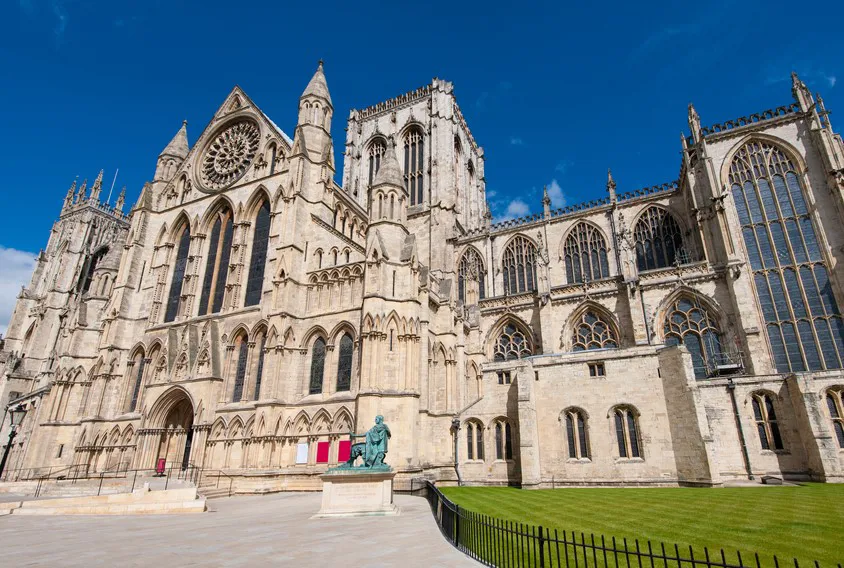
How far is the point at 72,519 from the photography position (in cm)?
1398

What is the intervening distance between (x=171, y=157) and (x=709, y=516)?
40.2 metres

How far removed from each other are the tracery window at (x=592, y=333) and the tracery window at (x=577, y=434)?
8.14 metres

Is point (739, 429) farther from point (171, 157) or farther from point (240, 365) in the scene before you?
point (171, 157)

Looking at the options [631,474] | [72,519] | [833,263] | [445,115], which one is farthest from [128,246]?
[833,263]

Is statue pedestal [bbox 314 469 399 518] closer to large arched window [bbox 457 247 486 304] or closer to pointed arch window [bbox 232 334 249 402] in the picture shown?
pointed arch window [bbox 232 334 249 402]

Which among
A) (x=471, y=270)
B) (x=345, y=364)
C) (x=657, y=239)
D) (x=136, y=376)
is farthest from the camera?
(x=471, y=270)

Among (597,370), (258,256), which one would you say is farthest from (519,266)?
(258,256)

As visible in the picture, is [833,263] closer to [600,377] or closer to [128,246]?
[600,377]

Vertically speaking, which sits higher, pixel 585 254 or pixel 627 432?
pixel 585 254

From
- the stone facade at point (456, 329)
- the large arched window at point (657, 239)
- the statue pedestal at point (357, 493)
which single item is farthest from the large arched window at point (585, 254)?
the statue pedestal at point (357, 493)

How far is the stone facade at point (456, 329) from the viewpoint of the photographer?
2128cm

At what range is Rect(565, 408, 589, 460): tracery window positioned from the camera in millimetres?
21911

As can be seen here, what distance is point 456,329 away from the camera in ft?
92.0

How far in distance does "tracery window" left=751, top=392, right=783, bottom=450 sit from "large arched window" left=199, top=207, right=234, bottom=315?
30.0 metres
